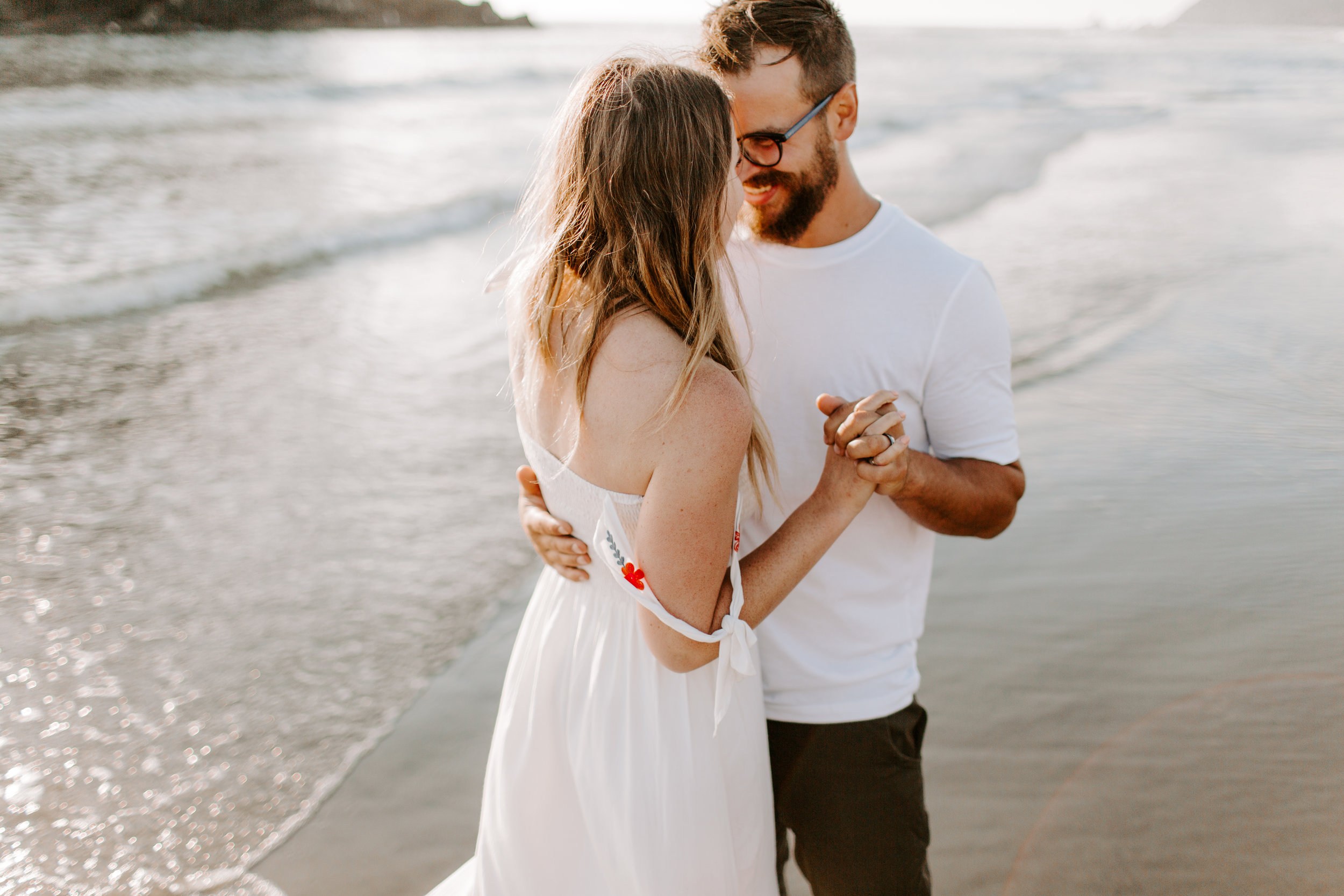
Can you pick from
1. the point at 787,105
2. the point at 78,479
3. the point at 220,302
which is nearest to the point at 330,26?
the point at 220,302

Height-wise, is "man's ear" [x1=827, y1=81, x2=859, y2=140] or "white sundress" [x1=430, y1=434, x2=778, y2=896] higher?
"man's ear" [x1=827, y1=81, x2=859, y2=140]

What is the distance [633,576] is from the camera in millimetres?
1657

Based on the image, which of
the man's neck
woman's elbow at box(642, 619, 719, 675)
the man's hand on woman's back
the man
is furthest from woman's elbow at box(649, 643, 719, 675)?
the man's neck

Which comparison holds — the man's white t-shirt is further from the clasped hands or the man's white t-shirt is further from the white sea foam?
the white sea foam

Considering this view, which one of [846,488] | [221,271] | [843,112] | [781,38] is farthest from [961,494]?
[221,271]

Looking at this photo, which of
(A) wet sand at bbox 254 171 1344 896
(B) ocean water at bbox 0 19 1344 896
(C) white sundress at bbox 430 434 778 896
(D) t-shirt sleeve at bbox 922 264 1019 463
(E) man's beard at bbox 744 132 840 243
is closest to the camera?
(C) white sundress at bbox 430 434 778 896

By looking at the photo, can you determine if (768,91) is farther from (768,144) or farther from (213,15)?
(213,15)

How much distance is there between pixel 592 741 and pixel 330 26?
1838 inches

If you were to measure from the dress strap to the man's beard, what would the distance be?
90cm

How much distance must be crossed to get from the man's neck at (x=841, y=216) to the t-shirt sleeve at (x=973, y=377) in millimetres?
312

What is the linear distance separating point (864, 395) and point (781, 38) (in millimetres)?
898

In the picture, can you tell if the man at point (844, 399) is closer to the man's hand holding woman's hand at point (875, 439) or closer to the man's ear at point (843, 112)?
the man's ear at point (843, 112)

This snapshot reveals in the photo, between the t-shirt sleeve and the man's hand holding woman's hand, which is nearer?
the man's hand holding woman's hand

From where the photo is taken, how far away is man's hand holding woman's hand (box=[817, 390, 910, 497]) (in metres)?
1.84
